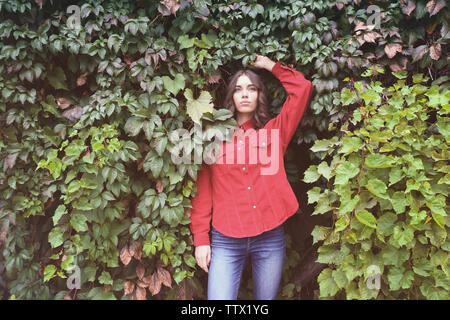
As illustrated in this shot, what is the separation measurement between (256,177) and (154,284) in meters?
0.78

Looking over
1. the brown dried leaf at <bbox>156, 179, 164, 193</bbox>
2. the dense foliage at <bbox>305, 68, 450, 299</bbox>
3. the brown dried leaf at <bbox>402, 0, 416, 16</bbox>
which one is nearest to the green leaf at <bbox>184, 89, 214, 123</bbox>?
the brown dried leaf at <bbox>156, 179, 164, 193</bbox>

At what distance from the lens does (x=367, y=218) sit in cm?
148

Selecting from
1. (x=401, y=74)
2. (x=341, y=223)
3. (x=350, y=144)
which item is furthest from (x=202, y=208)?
(x=401, y=74)

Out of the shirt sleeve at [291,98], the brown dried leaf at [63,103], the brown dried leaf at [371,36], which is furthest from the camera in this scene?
the brown dried leaf at [63,103]

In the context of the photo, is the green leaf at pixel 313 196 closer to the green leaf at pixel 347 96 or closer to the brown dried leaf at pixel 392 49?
the green leaf at pixel 347 96

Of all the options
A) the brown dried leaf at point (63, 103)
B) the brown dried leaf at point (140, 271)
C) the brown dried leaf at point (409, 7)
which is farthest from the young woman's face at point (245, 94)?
the brown dried leaf at point (140, 271)

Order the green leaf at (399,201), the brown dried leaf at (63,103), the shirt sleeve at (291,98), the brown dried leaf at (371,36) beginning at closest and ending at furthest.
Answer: the green leaf at (399,201) → the brown dried leaf at (371,36) → the shirt sleeve at (291,98) → the brown dried leaf at (63,103)

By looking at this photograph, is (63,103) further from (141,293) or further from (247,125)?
(141,293)

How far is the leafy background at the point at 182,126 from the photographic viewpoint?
1502 mm

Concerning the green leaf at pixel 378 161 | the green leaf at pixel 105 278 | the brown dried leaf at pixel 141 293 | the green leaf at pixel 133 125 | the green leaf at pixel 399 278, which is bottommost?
the brown dried leaf at pixel 141 293

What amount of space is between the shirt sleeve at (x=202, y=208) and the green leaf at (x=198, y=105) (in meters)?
0.28

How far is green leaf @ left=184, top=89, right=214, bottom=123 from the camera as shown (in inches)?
66.1
